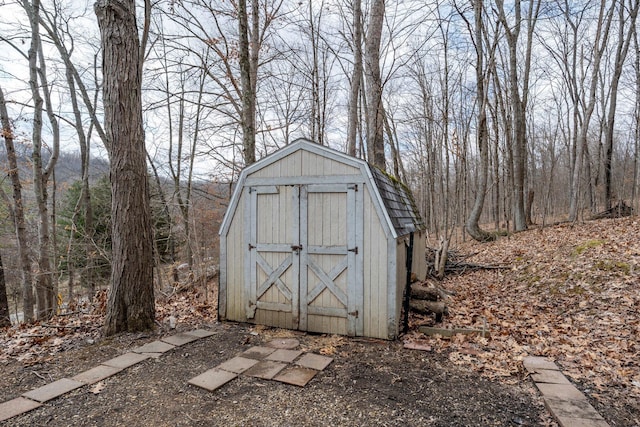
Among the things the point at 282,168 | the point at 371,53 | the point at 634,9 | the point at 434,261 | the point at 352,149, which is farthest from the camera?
the point at 634,9

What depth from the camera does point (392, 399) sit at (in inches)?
108

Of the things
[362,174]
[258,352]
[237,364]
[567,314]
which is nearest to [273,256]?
[258,352]

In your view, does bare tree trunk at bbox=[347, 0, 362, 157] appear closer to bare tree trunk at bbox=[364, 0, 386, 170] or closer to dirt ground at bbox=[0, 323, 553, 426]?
bare tree trunk at bbox=[364, 0, 386, 170]

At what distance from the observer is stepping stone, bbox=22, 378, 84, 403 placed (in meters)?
2.78

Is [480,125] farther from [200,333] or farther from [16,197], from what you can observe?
[16,197]

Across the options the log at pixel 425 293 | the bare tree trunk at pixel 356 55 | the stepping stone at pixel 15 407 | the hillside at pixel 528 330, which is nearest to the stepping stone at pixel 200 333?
the hillside at pixel 528 330

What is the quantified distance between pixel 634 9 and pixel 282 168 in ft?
46.4

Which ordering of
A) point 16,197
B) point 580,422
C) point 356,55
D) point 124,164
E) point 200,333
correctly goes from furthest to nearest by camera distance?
point 356,55
point 16,197
point 200,333
point 124,164
point 580,422

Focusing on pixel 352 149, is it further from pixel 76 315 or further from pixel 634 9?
pixel 634 9

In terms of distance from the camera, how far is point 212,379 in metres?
3.08

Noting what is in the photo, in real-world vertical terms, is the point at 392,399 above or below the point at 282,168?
below

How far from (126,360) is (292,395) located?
1.97 meters

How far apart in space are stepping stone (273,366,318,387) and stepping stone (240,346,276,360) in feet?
1.63

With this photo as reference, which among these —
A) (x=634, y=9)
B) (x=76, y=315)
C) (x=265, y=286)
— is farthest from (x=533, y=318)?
(x=634, y=9)
